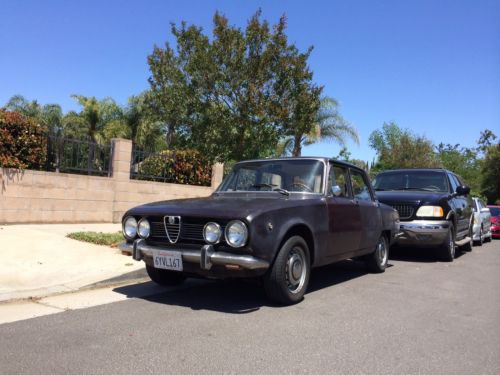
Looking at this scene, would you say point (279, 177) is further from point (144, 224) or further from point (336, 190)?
point (144, 224)

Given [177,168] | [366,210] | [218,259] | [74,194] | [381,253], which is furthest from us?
[177,168]

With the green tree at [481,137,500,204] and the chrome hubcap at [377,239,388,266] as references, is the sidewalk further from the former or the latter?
the green tree at [481,137,500,204]

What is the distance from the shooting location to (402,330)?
4320 mm

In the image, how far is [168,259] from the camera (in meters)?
4.85

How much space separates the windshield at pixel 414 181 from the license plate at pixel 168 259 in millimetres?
6507

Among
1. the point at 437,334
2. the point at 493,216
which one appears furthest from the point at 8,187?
the point at 493,216

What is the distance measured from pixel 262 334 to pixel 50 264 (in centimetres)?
394

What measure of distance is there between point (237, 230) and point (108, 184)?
8199 millimetres

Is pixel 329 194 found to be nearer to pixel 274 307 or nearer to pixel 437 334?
pixel 274 307

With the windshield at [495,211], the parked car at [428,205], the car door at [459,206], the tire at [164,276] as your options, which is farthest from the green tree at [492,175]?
the tire at [164,276]

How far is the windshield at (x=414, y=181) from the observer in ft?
32.2

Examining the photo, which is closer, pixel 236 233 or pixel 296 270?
pixel 236 233

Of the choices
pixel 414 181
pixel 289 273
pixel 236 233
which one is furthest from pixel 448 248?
pixel 236 233

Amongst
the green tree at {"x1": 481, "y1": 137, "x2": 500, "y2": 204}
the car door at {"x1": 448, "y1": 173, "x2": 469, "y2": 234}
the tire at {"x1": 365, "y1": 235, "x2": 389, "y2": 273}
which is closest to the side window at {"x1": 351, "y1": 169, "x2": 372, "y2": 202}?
the tire at {"x1": 365, "y1": 235, "x2": 389, "y2": 273}
